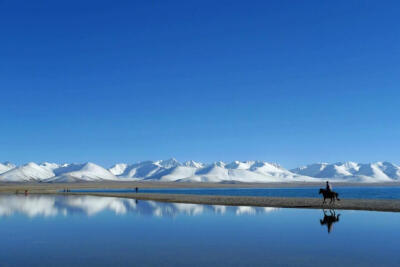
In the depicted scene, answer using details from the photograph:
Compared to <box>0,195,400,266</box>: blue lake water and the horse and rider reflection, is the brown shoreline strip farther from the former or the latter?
<box>0,195,400,266</box>: blue lake water

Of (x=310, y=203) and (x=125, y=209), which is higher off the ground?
(x=125, y=209)

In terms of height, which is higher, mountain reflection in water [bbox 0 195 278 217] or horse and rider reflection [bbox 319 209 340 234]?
mountain reflection in water [bbox 0 195 278 217]

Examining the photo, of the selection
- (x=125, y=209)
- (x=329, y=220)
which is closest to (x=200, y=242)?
(x=329, y=220)

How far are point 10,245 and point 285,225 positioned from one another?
14.3 m

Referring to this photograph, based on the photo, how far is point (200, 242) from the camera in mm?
18484

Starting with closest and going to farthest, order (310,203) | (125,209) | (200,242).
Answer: (200,242)
(125,209)
(310,203)

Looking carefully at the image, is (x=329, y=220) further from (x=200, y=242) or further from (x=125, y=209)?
(x=125, y=209)

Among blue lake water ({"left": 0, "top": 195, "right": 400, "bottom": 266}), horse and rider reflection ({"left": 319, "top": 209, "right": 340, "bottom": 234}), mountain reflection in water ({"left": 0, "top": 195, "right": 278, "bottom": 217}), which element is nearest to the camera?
blue lake water ({"left": 0, "top": 195, "right": 400, "bottom": 266})

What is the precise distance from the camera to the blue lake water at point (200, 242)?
14.5 meters

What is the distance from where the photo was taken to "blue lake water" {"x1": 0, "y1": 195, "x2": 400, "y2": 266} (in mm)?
14488

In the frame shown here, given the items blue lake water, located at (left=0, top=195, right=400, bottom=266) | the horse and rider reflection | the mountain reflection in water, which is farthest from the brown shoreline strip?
blue lake water, located at (left=0, top=195, right=400, bottom=266)

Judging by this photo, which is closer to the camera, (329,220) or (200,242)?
(200,242)

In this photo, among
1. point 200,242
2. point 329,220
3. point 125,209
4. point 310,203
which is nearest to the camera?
point 200,242

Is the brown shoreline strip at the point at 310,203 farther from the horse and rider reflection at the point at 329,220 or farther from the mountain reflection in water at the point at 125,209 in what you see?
the horse and rider reflection at the point at 329,220
